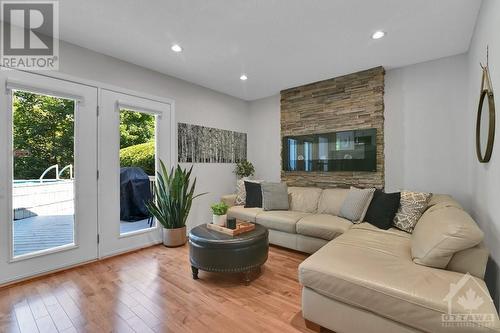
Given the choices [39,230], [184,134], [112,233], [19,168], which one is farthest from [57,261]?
[184,134]

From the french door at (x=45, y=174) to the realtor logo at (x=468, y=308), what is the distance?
3531mm

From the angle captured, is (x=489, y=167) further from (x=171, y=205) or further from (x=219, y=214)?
(x=171, y=205)

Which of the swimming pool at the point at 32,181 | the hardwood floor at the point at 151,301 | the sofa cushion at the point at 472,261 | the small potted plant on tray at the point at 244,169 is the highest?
the small potted plant on tray at the point at 244,169

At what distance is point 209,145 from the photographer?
438 centimetres

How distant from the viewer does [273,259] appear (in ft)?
10.1

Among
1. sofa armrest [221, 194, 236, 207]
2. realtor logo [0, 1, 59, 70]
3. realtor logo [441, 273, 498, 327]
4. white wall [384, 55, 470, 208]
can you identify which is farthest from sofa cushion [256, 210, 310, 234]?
realtor logo [0, 1, 59, 70]

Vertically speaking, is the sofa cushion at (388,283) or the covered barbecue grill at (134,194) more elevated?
the covered barbecue grill at (134,194)

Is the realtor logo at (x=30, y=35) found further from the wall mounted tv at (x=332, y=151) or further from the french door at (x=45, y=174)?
the wall mounted tv at (x=332, y=151)

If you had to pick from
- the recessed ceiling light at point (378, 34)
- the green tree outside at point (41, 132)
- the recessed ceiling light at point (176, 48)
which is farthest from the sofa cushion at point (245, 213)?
the recessed ceiling light at point (378, 34)

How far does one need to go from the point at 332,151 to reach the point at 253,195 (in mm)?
1551

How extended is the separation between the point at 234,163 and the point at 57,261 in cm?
316

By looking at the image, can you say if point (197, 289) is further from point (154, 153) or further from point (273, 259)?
point (154, 153)

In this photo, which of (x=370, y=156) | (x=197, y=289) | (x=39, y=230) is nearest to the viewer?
(x=197, y=289)

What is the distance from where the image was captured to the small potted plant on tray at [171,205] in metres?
3.48
